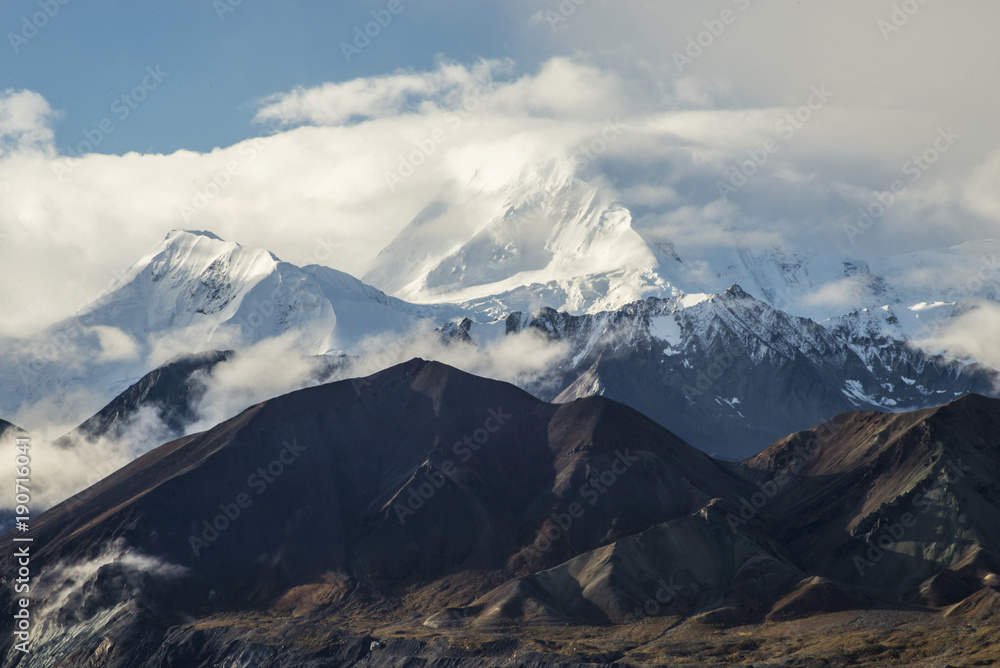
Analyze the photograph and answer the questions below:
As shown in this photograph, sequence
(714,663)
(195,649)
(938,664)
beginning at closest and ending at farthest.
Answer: (938,664) → (714,663) → (195,649)

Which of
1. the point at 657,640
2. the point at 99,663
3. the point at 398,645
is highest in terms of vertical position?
the point at 99,663

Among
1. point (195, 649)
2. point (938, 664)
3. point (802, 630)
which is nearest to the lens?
point (938, 664)

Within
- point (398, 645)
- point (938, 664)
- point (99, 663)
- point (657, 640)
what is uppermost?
point (99, 663)

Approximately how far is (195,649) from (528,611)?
53.7 metres

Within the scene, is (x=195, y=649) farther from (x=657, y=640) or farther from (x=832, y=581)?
(x=832, y=581)

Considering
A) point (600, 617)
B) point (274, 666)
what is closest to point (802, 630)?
point (600, 617)

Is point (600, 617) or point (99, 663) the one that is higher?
point (99, 663)

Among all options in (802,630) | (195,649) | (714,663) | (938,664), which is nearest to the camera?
(938,664)

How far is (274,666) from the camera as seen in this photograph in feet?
613

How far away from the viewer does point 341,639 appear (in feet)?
631

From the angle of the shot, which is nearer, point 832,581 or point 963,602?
point 963,602

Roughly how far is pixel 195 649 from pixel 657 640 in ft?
241

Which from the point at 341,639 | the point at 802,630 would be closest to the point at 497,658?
the point at 341,639

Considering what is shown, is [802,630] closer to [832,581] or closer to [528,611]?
[832,581]
